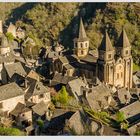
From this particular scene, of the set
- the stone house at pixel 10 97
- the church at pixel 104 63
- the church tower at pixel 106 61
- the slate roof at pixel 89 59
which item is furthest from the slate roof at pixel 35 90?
the slate roof at pixel 89 59

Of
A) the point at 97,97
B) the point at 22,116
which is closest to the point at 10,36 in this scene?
the point at 97,97

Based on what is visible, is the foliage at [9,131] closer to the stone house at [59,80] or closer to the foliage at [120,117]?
the foliage at [120,117]

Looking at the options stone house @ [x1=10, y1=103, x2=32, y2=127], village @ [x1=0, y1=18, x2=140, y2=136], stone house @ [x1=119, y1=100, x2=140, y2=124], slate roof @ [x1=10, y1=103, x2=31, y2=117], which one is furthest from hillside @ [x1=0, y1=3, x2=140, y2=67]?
stone house @ [x1=10, y1=103, x2=32, y2=127]

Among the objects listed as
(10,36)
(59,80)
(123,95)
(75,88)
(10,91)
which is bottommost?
(123,95)

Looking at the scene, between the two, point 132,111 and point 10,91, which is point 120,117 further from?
point 10,91

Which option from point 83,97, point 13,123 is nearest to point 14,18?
point 83,97

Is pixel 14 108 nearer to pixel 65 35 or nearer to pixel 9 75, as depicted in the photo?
pixel 9 75

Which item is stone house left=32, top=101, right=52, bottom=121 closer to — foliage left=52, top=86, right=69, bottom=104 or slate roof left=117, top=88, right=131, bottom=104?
foliage left=52, top=86, right=69, bottom=104
